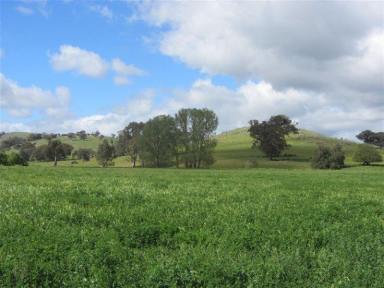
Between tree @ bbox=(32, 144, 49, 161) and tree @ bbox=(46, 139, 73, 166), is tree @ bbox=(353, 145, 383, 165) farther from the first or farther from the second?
tree @ bbox=(32, 144, 49, 161)

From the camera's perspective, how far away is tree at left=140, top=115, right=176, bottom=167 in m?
135

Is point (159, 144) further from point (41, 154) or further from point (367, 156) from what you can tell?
point (367, 156)

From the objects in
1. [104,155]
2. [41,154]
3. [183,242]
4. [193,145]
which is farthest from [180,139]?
[183,242]

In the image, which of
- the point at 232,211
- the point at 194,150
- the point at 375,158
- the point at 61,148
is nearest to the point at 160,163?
the point at 194,150

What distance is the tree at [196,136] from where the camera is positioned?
131625mm

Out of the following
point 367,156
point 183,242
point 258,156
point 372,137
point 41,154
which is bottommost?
point 183,242

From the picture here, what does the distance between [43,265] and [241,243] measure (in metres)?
4.57

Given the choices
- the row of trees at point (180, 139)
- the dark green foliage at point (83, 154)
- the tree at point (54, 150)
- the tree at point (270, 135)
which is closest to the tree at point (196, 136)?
the row of trees at point (180, 139)

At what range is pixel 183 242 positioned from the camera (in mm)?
11844

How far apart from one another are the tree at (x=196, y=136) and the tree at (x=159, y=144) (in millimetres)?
2178

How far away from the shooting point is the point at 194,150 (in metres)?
133

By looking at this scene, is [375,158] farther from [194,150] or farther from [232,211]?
[232,211]

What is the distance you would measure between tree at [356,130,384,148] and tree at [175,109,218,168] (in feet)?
202

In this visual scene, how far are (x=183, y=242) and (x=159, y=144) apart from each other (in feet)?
405
